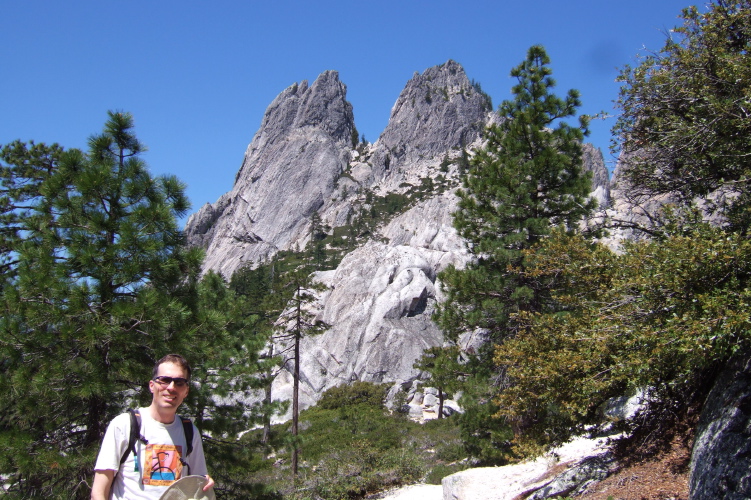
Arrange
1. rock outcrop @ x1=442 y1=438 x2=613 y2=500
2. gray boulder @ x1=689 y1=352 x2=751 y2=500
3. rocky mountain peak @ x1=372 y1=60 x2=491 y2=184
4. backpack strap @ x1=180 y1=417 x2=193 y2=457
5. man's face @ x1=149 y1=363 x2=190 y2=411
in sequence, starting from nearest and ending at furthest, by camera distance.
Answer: man's face @ x1=149 y1=363 x2=190 y2=411 → backpack strap @ x1=180 y1=417 x2=193 y2=457 → gray boulder @ x1=689 y1=352 x2=751 y2=500 → rock outcrop @ x1=442 y1=438 x2=613 y2=500 → rocky mountain peak @ x1=372 y1=60 x2=491 y2=184

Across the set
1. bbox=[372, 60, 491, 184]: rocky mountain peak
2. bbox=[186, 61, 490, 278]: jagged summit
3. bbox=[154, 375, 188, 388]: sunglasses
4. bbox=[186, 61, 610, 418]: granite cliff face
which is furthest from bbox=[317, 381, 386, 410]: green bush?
bbox=[372, 60, 491, 184]: rocky mountain peak

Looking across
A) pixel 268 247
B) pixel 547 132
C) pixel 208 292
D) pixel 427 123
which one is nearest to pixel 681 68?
pixel 547 132

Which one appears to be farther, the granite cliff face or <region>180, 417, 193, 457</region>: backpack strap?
→ the granite cliff face

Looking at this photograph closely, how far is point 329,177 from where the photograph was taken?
132 m

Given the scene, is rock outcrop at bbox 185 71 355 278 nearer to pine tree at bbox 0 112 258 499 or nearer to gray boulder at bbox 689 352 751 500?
pine tree at bbox 0 112 258 499

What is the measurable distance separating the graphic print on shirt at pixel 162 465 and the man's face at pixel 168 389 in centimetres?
24

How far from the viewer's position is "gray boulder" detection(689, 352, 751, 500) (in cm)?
420

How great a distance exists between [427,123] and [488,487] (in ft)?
458

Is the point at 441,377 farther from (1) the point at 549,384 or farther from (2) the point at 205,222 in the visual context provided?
(2) the point at 205,222

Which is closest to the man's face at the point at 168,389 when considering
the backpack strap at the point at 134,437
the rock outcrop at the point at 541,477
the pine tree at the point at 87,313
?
the backpack strap at the point at 134,437

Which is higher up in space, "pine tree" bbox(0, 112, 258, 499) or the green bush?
"pine tree" bbox(0, 112, 258, 499)

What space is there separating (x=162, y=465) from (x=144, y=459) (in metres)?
0.11

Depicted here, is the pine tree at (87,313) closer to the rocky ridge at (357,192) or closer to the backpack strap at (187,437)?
the backpack strap at (187,437)

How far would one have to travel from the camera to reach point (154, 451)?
2.94m
